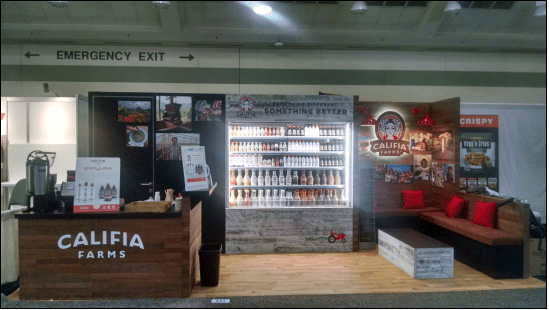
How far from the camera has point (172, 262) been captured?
11.8ft

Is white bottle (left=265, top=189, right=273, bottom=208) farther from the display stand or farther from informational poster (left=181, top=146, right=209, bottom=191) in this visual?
the display stand

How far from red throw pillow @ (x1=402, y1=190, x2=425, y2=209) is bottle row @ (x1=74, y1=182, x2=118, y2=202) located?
16.8 ft

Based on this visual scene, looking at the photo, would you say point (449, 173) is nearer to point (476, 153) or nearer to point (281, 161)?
point (476, 153)

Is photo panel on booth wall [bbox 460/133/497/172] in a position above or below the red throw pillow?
above

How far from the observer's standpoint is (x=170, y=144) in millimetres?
5289

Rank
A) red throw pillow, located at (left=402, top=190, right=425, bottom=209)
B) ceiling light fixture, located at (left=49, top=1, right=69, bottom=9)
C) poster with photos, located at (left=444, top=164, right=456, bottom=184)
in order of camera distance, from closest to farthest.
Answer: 1. ceiling light fixture, located at (left=49, top=1, right=69, bottom=9)
2. poster with photos, located at (left=444, top=164, right=456, bottom=184)
3. red throw pillow, located at (left=402, top=190, right=425, bottom=209)

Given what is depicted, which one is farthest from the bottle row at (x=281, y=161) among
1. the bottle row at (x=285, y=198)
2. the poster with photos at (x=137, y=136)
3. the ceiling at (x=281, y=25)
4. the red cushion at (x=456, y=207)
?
the ceiling at (x=281, y=25)

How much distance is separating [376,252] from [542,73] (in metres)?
5.57

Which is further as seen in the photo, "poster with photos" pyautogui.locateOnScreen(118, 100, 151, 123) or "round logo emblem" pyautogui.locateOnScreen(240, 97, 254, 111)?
"round logo emblem" pyautogui.locateOnScreen(240, 97, 254, 111)

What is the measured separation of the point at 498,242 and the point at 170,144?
5.10 metres

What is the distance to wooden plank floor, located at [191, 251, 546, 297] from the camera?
3.84 m

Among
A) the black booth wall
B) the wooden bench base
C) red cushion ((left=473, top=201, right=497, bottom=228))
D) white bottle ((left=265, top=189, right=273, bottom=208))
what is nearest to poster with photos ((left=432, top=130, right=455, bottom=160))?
red cushion ((left=473, top=201, right=497, bottom=228))

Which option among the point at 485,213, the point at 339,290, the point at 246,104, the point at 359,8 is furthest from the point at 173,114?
the point at 485,213

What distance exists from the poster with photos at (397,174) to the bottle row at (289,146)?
1328 millimetres
